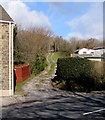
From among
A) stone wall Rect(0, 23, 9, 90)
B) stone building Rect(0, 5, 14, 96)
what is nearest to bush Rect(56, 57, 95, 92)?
stone building Rect(0, 5, 14, 96)

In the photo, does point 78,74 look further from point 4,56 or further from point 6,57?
point 4,56

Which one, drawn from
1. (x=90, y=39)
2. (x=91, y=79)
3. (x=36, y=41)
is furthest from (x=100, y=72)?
(x=90, y=39)

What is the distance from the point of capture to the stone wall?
1077 cm

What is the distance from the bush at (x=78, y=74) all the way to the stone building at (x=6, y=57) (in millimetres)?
5011

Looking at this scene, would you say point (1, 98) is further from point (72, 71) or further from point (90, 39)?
point (90, 39)

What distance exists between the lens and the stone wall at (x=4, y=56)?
1077cm

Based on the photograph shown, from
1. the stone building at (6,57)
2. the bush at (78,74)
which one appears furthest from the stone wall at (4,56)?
the bush at (78,74)

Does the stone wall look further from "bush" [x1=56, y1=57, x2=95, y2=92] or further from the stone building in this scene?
"bush" [x1=56, y1=57, x2=95, y2=92]

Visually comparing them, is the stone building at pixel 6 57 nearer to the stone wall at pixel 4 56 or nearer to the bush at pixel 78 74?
the stone wall at pixel 4 56

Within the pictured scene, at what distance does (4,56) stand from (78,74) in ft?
21.4

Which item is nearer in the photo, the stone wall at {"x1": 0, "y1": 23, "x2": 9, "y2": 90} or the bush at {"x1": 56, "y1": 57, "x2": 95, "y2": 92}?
the stone wall at {"x1": 0, "y1": 23, "x2": 9, "y2": 90}

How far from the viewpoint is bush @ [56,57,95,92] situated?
1370 cm

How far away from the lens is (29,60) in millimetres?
21781

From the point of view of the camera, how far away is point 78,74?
566 inches
